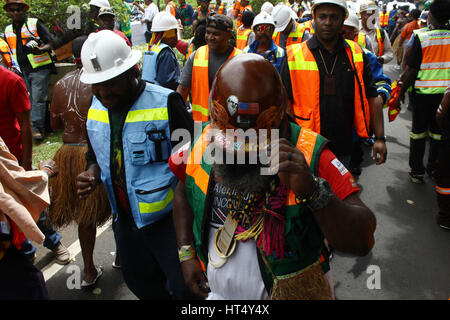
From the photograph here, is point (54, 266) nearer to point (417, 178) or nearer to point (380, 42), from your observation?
point (417, 178)

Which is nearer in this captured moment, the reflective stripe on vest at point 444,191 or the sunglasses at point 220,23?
the reflective stripe on vest at point 444,191

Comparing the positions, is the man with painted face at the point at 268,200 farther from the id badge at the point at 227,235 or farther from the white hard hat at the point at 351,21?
the white hard hat at the point at 351,21

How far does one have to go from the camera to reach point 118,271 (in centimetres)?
390

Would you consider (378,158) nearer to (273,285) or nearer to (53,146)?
(273,285)

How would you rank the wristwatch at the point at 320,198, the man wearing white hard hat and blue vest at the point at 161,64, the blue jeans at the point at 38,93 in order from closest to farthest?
the wristwatch at the point at 320,198 < the man wearing white hard hat and blue vest at the point at 161,64 < the blue jeans at the point at 38,93

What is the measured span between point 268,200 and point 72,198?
8.62ft

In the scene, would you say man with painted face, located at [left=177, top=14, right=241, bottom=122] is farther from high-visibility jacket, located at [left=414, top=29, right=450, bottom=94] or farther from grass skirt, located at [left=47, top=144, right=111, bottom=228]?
high-visibility jacket, located at [left=414, top=29, right=450, bottom=94]

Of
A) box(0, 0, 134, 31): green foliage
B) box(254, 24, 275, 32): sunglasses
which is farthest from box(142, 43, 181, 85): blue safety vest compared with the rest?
box(0, 0, 134, 31): green foliage

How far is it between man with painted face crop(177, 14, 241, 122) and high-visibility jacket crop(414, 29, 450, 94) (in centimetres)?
247

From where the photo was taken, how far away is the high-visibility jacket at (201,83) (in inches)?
179

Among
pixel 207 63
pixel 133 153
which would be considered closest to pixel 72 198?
pixel 133 153

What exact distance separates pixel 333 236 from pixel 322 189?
0.72ft

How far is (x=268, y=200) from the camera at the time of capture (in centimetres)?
168

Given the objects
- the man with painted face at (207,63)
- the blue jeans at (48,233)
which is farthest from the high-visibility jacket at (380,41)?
the blue jeans at (48,233)
